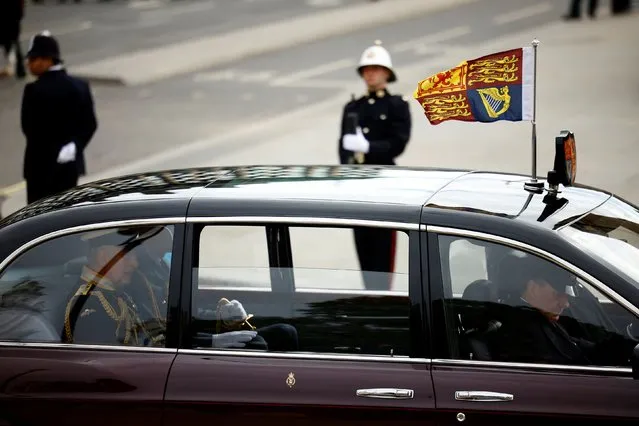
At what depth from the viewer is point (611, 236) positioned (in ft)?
15.7

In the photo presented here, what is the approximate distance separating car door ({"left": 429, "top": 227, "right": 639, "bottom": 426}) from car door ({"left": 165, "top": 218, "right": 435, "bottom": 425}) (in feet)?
0.33

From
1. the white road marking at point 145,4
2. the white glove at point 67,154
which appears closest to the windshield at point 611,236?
the white glove at point 67,154

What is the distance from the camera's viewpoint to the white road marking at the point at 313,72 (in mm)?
18766

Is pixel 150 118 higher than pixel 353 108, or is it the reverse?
pixel 353 108

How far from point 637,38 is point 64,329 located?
1766cm

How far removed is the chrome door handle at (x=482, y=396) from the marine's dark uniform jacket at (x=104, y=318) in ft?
3.93

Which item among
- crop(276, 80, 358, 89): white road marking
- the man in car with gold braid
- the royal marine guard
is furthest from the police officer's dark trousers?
crop(276, 80, 358, 89): white road marking

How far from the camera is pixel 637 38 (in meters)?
21.0

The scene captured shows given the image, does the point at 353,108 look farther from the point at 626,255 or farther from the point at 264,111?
the point at 264,111

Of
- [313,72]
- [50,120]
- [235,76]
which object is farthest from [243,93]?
[50,120]

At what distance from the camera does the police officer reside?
9266 millimetres

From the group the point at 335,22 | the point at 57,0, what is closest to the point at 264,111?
the point at 335,22

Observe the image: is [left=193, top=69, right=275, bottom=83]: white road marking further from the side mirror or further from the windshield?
the side mirror

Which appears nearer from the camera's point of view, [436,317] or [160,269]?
[436,317]
